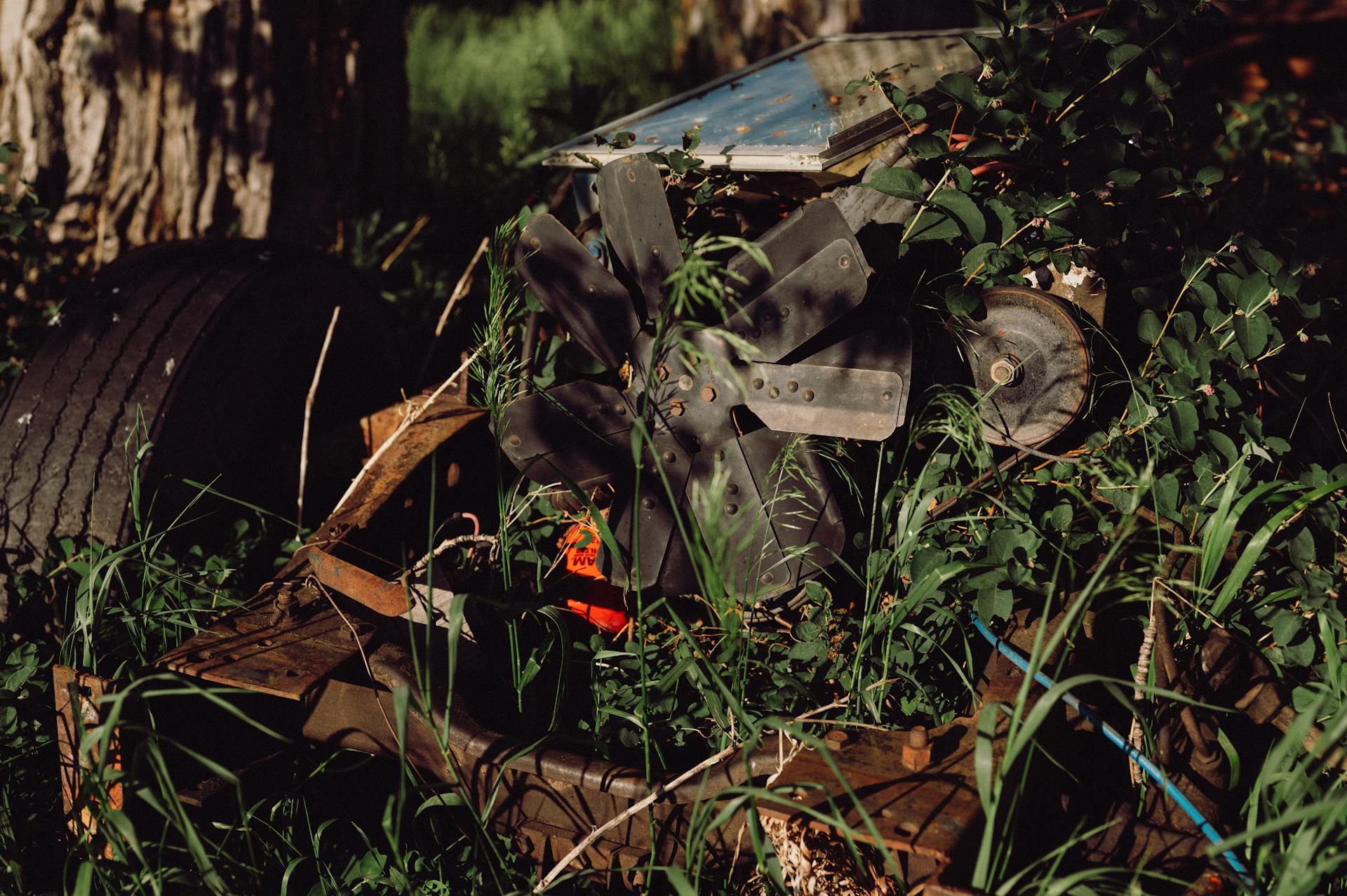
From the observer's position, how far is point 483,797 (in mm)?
1623

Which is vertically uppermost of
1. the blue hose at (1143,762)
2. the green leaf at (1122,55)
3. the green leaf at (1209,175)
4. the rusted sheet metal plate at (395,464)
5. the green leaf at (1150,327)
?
the green leaf at (1122,55)

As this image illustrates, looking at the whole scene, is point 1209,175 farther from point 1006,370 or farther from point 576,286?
point 576,286

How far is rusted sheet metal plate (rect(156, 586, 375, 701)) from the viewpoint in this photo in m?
1.62

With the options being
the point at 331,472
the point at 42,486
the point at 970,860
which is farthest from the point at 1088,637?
the point at 42,486

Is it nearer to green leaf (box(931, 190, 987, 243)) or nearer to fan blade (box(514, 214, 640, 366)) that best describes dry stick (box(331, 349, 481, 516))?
fan blade (box(514, 214, 640, 366))

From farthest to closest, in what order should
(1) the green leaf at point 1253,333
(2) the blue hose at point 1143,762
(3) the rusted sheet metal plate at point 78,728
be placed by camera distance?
1. (1) the green leaf at point 1253,333
2. (3) the rusted sheet metal plate at point 78,728
3. (2) the blue hose at point 1143,762

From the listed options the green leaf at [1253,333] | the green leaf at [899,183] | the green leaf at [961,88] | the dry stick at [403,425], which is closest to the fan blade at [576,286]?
the dry stick at [403,425]

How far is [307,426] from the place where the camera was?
2.25 metres

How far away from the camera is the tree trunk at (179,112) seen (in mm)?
3057

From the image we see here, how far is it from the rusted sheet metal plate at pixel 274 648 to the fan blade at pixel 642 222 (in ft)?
2.70

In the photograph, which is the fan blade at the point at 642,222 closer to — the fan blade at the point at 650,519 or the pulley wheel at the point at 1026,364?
the fan blade at the point at 650,519

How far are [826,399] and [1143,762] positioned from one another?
782 millimetres

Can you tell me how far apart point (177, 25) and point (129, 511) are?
1.87m

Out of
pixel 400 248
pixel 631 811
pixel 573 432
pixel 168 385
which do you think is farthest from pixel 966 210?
pixel 400 248
